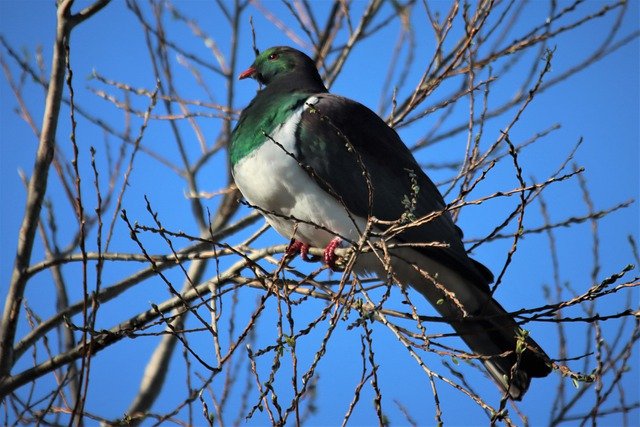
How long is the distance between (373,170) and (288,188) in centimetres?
44

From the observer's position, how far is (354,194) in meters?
3.56

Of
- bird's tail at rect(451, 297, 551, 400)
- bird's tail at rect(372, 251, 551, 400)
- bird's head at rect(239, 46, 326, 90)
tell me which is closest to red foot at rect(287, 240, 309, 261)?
bird's tail at rect(372, 251, 551, 400)

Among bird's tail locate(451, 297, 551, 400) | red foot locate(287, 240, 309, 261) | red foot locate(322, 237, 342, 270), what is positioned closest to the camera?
bird's tail locate(451, 297, 551, 400)

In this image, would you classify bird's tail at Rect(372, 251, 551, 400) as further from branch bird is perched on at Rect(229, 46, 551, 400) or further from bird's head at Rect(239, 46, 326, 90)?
bird's head at Rect(239, 46, 326, 90)

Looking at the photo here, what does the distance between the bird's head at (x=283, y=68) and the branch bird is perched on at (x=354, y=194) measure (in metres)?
0.30

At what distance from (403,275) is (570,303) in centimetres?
124

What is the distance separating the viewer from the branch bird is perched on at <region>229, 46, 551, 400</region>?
11.4ft

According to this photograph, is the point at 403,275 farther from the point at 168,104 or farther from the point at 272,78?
the point at 168,104

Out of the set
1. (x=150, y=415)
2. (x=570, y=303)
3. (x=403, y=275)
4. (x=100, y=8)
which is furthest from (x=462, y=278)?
(x=100, y=8)

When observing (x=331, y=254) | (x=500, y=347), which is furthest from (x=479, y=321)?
(x=331, y=254)

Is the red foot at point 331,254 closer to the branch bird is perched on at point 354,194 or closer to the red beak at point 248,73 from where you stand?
the branch bird is perched on at point 354,194

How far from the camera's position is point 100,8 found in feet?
11.1

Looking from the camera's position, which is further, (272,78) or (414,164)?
(272,78)

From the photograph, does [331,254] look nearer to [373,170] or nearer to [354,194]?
[354,194]
